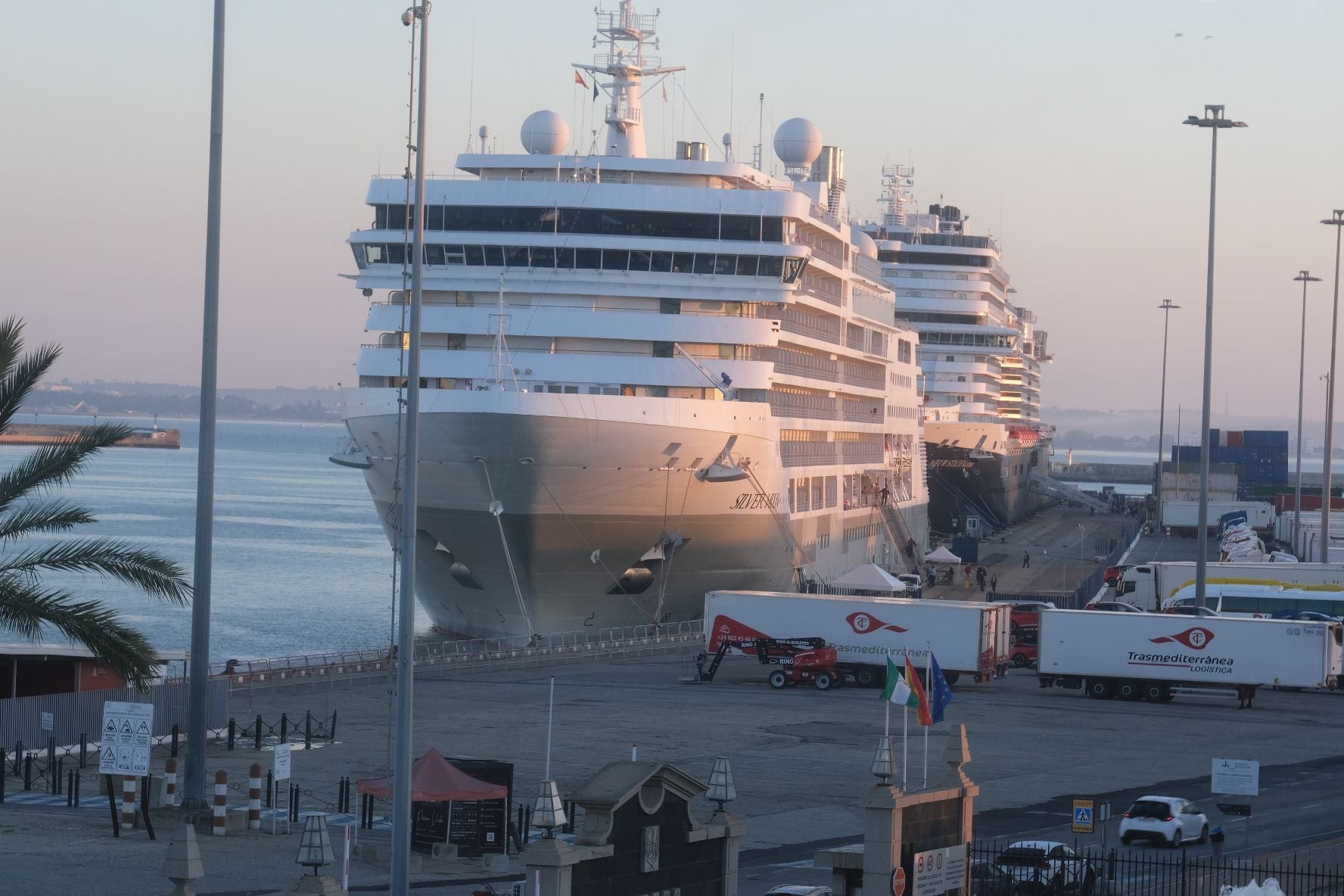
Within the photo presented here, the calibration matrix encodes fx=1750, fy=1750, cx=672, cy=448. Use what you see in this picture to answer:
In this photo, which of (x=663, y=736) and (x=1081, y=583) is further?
(x=1081, y=583)

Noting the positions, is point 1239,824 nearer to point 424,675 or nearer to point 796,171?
point 424,675

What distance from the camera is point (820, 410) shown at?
5588 centimetres

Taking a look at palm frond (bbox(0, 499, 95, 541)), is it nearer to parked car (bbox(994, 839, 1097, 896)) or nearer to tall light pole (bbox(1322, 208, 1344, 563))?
parked car (bbox(994, 839, 1097, 896))

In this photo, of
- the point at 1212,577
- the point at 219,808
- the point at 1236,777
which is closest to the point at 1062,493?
the point at 1212,577

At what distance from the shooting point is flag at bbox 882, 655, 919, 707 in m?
21.6

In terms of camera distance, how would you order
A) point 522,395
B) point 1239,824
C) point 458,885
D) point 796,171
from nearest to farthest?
point 458,885
point 1239,824
point 522,395
point 796,171

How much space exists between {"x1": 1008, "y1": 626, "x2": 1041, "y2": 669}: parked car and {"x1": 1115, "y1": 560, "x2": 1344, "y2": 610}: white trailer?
8.11 m

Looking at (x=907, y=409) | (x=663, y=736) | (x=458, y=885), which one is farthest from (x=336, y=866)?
(x=907, y=409)

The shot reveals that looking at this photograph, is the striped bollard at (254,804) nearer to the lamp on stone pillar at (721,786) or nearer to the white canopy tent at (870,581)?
the lamp on stone pillar at (721,786)

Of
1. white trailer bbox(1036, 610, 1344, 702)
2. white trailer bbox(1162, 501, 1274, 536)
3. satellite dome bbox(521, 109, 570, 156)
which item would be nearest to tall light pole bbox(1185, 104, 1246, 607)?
white trailer bbox(1036, 610, 1344, 702)

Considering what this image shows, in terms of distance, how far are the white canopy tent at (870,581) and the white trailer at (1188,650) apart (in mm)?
10977

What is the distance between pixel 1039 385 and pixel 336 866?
136 m

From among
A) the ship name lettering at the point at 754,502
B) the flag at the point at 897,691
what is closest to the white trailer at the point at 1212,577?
the ship name lettering at the point at 754,502

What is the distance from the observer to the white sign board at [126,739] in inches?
778
